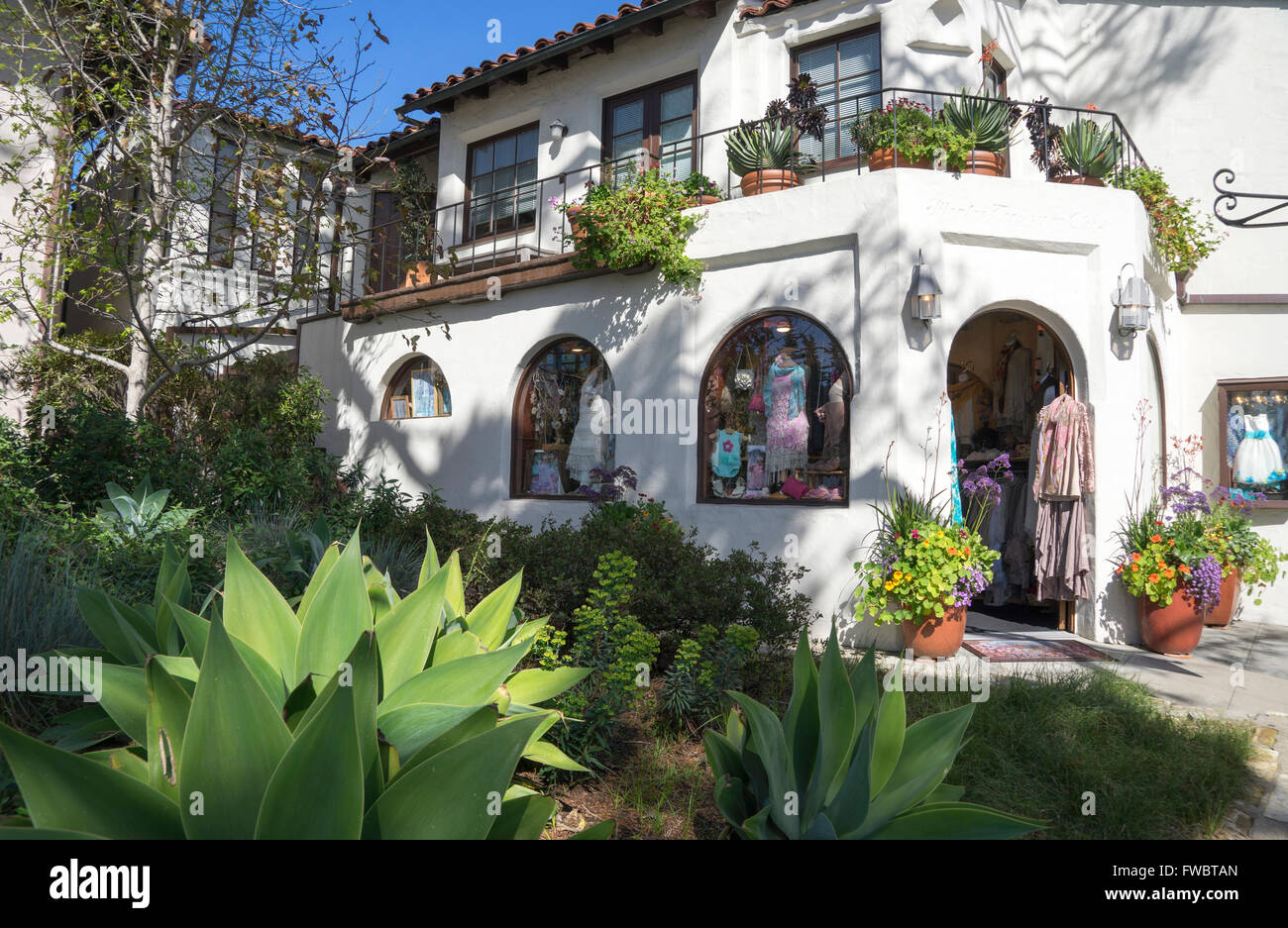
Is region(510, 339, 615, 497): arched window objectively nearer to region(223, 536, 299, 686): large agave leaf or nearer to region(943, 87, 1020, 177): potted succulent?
region(943, 87, 1020, 177): potted succulent

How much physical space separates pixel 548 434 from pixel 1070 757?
666cm

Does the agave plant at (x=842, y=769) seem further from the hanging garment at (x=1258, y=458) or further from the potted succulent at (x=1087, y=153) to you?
the hanging garment at (x=1258, y=458)

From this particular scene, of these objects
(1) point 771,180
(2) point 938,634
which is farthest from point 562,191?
(2) point 938,634

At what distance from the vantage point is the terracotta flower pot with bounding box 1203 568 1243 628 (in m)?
7.61

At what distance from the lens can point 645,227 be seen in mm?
7379

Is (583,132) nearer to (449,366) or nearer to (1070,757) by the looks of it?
(449,366)

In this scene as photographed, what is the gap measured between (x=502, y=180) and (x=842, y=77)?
5.20 m

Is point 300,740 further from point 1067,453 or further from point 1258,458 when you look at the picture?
point 1258,458

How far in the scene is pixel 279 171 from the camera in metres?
7.89

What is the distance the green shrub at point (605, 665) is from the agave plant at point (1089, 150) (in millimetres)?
6235

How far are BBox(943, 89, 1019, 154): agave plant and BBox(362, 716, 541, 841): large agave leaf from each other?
7.22m

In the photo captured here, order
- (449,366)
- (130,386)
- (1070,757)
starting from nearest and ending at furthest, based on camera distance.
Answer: (1070,757)
(130,386)
(449,366)
